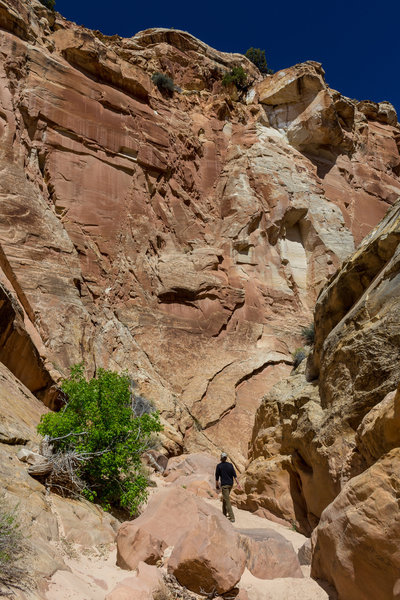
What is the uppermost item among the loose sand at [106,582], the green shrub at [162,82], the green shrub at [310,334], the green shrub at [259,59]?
the green shrub at [259,59]

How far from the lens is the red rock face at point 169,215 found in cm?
2006

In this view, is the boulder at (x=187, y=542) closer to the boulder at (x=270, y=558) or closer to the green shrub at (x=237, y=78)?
the boulder at (x=270, y=558)

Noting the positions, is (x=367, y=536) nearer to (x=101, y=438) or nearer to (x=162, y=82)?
(x=101, y=438)

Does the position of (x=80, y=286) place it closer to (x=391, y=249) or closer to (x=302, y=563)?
(x=391, y=249)

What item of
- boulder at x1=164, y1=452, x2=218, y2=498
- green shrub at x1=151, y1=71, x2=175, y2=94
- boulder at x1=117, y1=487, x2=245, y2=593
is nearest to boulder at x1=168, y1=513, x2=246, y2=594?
boulder at x1=117, y1=487, x2=245, y2=593

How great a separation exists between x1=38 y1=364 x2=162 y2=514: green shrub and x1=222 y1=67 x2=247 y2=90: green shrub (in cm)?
3407

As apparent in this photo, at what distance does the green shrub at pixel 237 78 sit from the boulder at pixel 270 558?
3775cm

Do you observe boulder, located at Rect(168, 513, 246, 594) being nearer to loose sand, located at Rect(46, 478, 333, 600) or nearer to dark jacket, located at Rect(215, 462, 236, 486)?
loose sand, located at Rect(46, 478, 333, 600)

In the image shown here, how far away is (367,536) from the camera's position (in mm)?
5387

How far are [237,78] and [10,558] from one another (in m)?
40.6

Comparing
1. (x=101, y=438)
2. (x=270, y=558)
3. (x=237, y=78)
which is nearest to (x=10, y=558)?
(x=270, y=558)

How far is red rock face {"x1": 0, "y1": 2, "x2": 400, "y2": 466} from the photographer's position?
2006cm

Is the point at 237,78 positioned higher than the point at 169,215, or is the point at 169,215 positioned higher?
the point at 237,78

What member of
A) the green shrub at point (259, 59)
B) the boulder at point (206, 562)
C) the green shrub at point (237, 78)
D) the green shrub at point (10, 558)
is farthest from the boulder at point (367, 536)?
the green shrub at point (259, 59)
